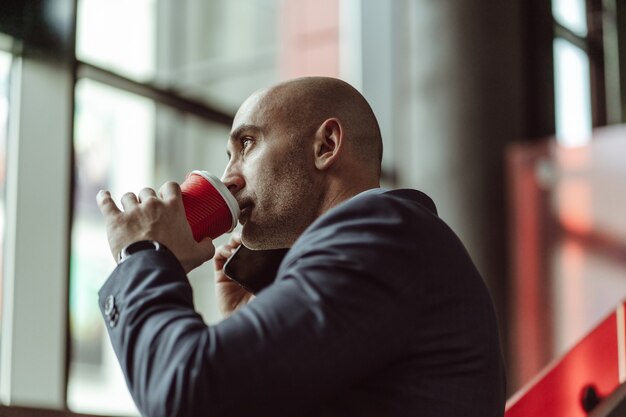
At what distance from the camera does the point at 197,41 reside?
10516 mm

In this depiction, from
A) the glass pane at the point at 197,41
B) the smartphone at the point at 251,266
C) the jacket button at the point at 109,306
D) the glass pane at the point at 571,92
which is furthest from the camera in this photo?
the glass pane at the point at 197,41

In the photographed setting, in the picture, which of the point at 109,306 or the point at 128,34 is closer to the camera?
the point at 109,306

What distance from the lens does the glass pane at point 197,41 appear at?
395 inches

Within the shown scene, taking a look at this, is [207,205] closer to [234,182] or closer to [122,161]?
[234,182]

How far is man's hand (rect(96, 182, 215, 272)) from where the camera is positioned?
3.71 ft

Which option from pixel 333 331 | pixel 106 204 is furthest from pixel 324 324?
pixel 106 204

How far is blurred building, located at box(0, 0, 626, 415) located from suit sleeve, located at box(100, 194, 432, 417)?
244 cm

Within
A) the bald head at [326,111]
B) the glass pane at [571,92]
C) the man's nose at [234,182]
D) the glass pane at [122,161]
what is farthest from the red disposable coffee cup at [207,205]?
the glass pane at [122,161]

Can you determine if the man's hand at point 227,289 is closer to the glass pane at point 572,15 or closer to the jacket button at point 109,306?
the jacket button at point 109,306

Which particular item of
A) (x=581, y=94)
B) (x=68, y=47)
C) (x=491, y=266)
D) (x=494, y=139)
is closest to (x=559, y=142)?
(x=494, y=139)

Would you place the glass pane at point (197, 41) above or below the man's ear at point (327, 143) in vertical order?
above

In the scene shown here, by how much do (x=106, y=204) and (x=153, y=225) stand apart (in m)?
0.09

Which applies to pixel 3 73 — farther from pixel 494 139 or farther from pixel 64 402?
pixel 494 139

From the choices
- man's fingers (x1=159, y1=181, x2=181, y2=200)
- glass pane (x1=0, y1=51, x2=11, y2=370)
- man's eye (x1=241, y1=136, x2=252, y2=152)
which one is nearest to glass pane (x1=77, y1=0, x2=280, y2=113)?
glass pane (x1=0, y1=51, x2=11, y2=370)
